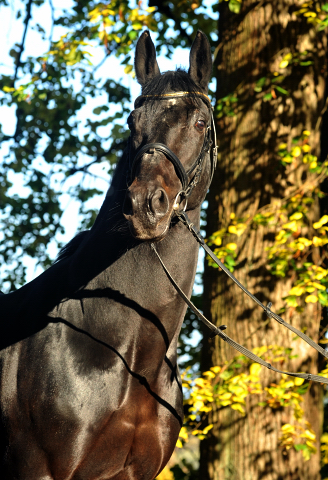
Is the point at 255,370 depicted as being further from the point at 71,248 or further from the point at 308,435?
the point at 71,248

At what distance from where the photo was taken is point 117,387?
8.81ft

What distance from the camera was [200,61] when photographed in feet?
10.1

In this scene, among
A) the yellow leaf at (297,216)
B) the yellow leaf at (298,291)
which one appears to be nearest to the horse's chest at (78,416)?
the yellow leaf at (298,291)

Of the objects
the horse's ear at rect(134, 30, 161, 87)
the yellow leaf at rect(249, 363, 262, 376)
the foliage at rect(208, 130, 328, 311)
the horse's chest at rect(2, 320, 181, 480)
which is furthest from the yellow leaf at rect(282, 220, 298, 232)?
the horse's chest at rect(2, 320, 181, 480)

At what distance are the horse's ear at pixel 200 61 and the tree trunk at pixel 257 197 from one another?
2.08 meters

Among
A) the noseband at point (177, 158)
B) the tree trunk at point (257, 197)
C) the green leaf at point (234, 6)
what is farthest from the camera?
the green leaf at point (234, 6)

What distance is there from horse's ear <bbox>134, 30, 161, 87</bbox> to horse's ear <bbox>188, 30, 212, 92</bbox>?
263 mm

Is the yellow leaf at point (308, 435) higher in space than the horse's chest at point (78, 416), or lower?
lower

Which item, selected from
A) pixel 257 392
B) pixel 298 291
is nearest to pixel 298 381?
pixel 257 392

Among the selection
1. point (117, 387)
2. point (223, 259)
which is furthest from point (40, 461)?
point (223, 259)

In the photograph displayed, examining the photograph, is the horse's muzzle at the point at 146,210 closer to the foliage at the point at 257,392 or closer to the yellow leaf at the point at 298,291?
the yellow leaf at the point at 298,291

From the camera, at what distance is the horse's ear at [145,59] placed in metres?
3.17

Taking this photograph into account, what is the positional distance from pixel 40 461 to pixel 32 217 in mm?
6377

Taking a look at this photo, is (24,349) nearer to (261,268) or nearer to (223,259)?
(223,259)
